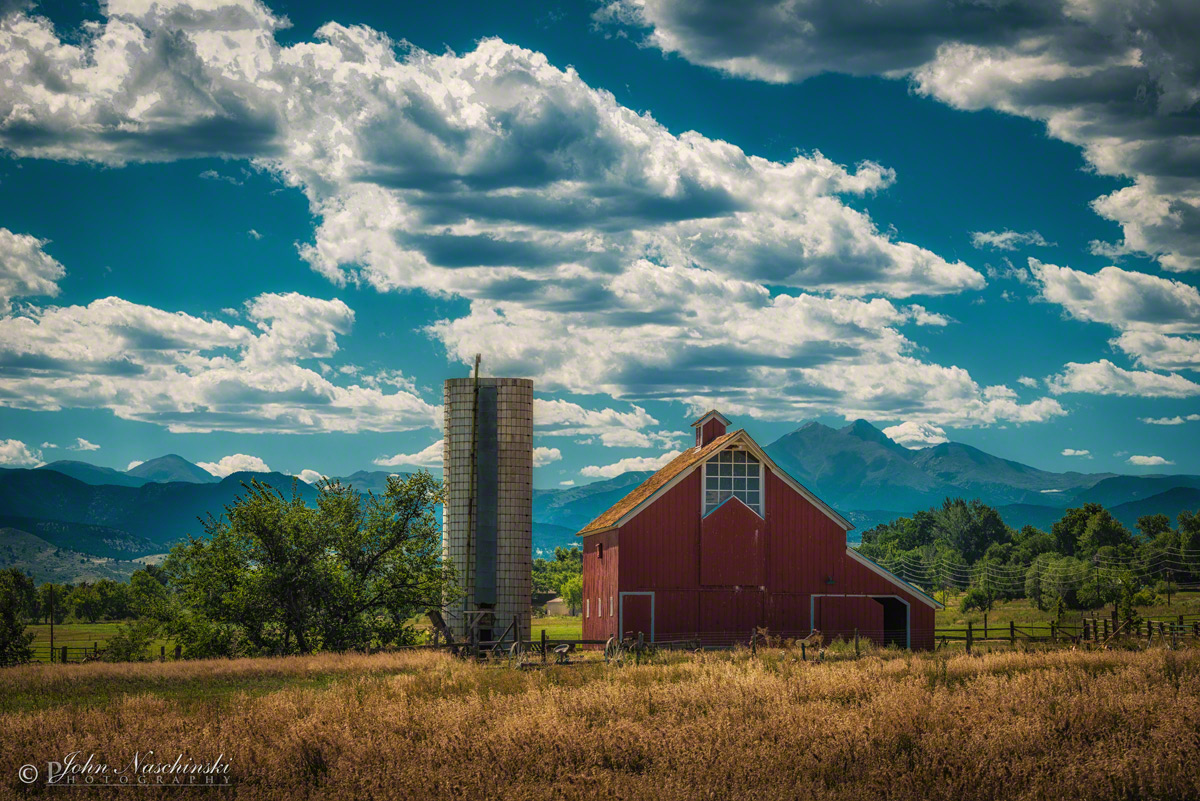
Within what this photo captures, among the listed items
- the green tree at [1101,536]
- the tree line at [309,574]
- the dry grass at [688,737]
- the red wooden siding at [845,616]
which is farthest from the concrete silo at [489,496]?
the green tree at [1101,536]

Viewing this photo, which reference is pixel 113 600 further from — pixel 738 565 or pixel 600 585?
pixel 738 565

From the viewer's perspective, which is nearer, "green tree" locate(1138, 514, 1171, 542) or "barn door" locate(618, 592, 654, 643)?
"barn door" locate(618, 592, 654, 643)

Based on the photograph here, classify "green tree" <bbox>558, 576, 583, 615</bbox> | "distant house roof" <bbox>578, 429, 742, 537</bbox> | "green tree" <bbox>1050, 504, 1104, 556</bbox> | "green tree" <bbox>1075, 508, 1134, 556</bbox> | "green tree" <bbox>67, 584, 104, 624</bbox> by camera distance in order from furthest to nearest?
"green tree" <bbox>1050, 504, 1104, 556</bbox> → "green tree" <bbox>67, 584, 104, 624</bbox> → "green tree" <bbox>1075, 508, 1134, 556</bbox> → "green tree" <bbox>558, 576, 583, 615</bbox> → "distant house roof" <bbox>578, 429, 742, 537</bbox>

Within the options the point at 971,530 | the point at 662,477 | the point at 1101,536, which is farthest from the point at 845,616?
the point at 971,530

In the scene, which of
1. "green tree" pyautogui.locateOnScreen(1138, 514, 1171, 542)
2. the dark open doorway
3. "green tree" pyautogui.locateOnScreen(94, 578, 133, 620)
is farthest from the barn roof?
"green tree" pyautogui.locateOnScreen(1138, 514, 1171, 542)

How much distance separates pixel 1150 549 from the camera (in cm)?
11706

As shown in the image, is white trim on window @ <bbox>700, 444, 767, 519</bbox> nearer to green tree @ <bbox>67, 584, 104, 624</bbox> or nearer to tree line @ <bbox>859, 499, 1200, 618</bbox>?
tree line @ <bbox>859, 499, 1200, 618</bbox>

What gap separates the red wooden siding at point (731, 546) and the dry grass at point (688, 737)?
16.9 meters

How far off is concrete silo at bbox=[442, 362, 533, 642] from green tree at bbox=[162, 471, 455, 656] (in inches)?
43.9

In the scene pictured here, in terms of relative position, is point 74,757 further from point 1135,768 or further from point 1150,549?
point 1150,549

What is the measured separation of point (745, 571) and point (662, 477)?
250 inches

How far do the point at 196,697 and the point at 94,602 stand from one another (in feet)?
406

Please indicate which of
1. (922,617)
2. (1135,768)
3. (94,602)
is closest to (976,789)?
(1135,768)

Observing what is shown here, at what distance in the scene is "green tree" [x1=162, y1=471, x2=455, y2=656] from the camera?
125 ft
